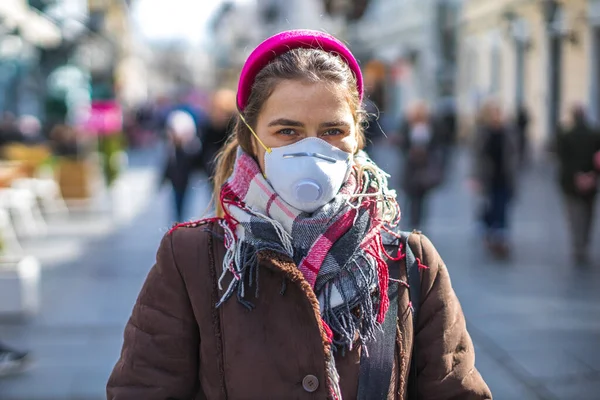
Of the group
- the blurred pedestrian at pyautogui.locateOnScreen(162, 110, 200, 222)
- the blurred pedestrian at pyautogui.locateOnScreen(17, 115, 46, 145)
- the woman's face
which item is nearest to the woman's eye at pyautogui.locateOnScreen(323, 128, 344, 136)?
the woman's face

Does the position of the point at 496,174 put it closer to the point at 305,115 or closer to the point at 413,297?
the point at 413,297

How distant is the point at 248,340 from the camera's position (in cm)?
193

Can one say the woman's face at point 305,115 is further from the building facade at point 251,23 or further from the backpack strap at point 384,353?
the building facade at point 251,23

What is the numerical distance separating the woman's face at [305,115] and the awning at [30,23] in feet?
35.7

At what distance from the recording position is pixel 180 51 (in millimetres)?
140875

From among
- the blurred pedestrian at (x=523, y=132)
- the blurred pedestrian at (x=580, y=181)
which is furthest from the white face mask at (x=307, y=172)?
the blurred pedestrian at (x=523, y=132)

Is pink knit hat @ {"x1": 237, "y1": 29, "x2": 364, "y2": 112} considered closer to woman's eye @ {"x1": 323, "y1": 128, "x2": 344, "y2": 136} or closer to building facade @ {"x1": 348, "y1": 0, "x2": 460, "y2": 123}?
woman's eye @ {"x1": 323, "y1": 128, "x2": 344, "y2": 136}

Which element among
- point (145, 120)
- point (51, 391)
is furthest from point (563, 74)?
point (145, 120)

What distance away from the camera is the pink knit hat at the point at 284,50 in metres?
2.03

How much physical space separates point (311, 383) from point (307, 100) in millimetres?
626

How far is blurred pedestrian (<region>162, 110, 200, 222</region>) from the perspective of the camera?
1033 centimetres

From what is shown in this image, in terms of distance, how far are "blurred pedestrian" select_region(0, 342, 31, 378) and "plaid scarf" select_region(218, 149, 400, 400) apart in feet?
13.7

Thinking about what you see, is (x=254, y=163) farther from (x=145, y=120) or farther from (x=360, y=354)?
(x=145, y=120)

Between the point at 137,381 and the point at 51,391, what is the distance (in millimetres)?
3640
